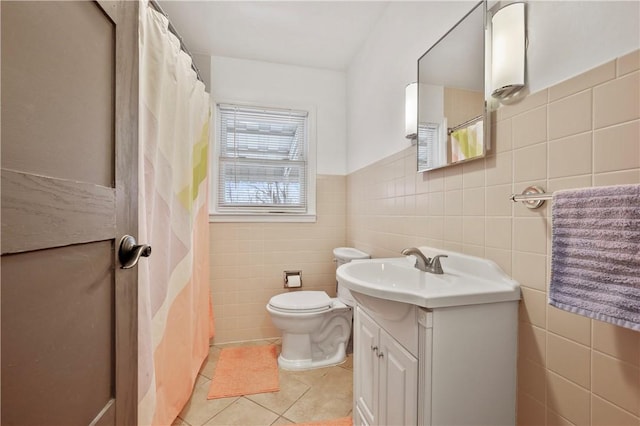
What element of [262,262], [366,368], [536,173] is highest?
[536,173]

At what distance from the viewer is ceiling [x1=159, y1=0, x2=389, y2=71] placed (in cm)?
175

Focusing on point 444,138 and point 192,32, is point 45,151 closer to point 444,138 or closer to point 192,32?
point 444,138

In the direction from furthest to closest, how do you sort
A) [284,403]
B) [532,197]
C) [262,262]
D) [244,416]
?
[262,262] < [284,403] < [244,416] < [532,197]

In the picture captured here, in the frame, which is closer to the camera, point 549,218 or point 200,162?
point 549,218

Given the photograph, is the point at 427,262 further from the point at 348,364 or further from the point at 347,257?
the point at 348,364

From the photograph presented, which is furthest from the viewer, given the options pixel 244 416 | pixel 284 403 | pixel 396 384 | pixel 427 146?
pixel 284 403

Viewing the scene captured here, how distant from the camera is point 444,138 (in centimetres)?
123

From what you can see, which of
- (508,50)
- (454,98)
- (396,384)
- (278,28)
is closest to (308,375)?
(396,384)

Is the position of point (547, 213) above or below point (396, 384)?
above

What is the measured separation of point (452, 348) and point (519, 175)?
1.95 ft

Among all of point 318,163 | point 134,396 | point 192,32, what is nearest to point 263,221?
point 318,163

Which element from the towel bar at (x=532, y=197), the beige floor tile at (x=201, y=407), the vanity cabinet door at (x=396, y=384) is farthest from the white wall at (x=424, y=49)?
the beige floor tile at (x=201, y=407)

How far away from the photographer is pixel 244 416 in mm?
1454

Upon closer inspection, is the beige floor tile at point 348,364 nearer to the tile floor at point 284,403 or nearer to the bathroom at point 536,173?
the tile floor at point 284,403
